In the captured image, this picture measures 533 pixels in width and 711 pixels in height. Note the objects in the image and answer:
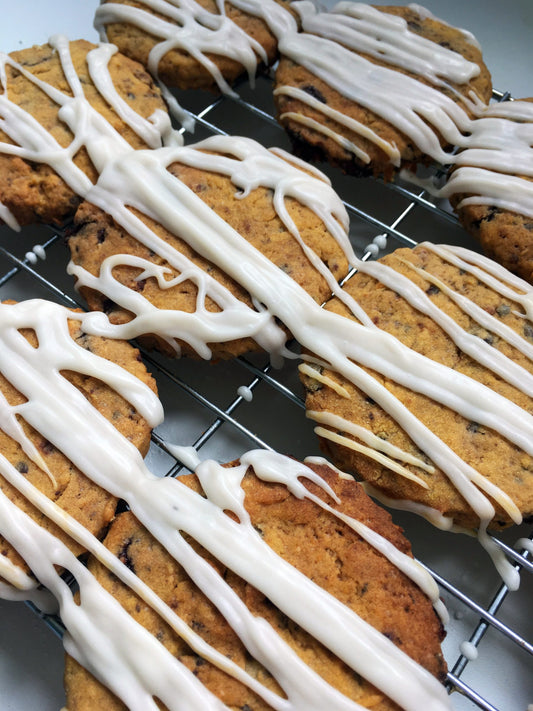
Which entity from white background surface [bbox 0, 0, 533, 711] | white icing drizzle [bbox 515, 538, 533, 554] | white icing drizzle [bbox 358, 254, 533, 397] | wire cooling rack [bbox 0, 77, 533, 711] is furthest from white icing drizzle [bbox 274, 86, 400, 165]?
white icing drizzle [bbox 515, 538, 533, 554]

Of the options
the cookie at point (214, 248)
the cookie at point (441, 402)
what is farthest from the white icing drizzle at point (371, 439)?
the cookie at point (214, 248)

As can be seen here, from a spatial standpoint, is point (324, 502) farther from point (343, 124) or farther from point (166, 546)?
point (343, 124)

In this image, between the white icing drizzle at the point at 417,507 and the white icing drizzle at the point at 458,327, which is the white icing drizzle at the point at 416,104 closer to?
the white icing drizzle at the point at 458,327

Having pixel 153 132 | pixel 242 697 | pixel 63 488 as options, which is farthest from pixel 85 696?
pixel 153 132

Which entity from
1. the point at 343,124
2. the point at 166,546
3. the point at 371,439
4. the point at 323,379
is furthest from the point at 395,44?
the point at 166,546

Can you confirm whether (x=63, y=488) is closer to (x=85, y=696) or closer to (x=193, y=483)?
(x=193, y=483)

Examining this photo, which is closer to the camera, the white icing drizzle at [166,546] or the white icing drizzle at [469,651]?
the white icing drizzle at [166,546]
